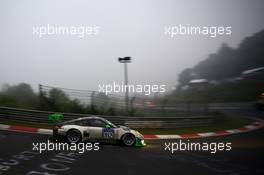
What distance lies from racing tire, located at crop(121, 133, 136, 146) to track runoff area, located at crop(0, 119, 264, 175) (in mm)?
328

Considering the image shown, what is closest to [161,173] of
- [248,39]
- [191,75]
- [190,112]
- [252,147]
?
[252,147]

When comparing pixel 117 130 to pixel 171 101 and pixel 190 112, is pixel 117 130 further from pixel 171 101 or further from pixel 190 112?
pixel 190 112

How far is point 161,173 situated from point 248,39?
28.6m

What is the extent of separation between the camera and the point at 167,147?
10023 millimetres

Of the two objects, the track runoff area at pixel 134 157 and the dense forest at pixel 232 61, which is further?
the dense forest at pixel 232 61

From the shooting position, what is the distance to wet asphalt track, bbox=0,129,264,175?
678 centimetres

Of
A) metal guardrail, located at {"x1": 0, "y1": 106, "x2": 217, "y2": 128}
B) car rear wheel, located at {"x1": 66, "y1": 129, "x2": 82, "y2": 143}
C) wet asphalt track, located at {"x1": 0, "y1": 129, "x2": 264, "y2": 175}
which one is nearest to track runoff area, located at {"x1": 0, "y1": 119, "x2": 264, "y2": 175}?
wet asphalt track, located at {"x1": 0, "y1": 129, "x2": 264, "y2": 175}

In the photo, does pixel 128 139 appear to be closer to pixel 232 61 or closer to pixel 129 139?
pixel 129 139

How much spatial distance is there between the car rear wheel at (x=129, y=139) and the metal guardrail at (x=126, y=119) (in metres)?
3.32

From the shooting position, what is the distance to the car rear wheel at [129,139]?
1015 centimetres

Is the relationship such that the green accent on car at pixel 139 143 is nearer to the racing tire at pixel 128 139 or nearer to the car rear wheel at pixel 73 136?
the racing tire at pixel 128 139

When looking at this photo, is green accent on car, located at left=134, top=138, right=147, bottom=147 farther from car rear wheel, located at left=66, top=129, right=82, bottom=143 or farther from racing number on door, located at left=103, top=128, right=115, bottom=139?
car rear wheel, located at left=66, top=129, right=82, bottom=143

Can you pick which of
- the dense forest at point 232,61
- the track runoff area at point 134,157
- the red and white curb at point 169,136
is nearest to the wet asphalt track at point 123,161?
the track runoff area at point 134,157

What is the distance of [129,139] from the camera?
10.2 m
